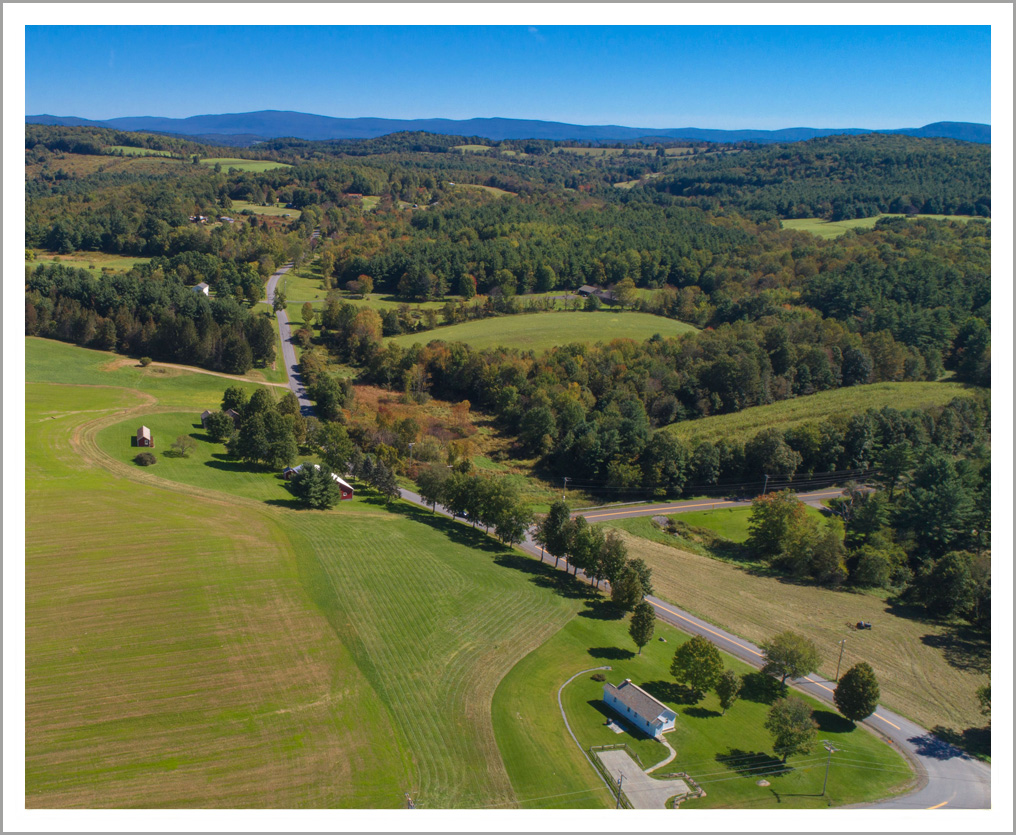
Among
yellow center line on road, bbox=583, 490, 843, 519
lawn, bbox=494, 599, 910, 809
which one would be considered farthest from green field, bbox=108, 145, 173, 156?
lawn, bbox=494, 599, 910, 809

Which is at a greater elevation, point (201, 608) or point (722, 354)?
point (722, 354)

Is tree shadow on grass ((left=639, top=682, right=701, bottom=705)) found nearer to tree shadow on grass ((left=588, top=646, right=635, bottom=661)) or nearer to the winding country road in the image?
tree shadow on grass ((left=588, top=646, right=635, bottom=661))

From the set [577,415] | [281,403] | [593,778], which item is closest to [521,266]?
[577,415]

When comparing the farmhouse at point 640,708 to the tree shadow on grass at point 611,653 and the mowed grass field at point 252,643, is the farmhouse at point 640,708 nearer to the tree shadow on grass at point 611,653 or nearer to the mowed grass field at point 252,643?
the tree shadow on grass at point 611,653

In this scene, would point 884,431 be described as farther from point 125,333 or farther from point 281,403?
point 125,333

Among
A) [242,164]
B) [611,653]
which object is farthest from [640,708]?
[242,164]

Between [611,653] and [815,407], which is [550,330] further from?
[611,653]
